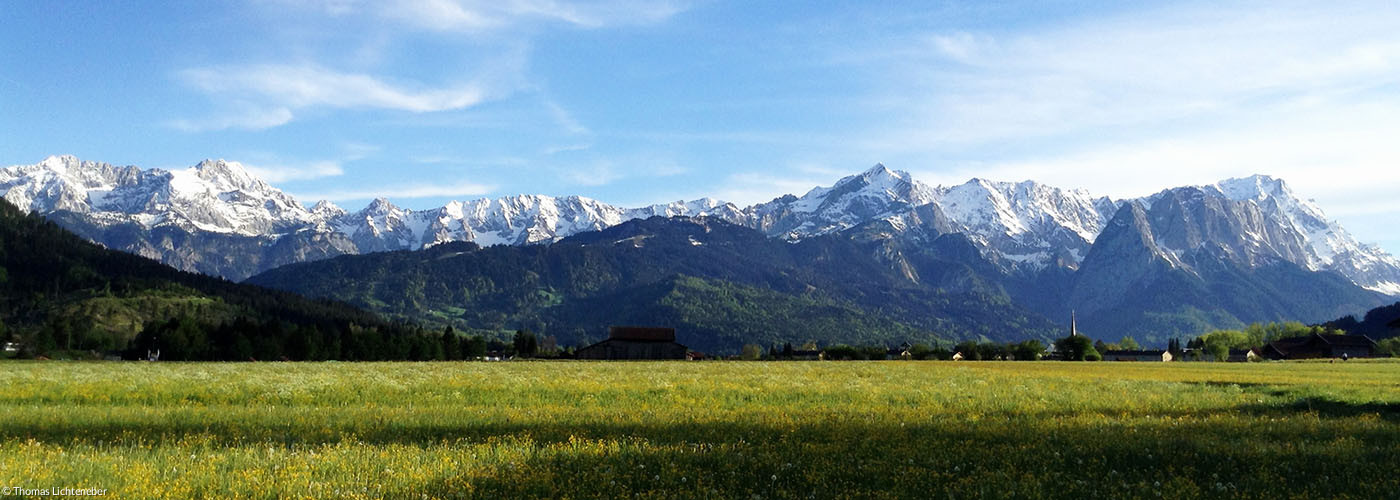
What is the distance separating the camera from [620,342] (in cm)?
19912

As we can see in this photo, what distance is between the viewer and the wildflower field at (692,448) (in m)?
13.5

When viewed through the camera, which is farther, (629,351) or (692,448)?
(629,351)

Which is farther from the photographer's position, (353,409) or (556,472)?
(353,409)

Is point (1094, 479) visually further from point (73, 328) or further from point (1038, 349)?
point (73, 328)

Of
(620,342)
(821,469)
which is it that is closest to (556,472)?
(821,469)

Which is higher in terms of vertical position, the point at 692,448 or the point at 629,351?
the point at 692,448

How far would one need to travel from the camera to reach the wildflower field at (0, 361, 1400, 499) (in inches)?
532

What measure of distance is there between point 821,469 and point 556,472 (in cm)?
450

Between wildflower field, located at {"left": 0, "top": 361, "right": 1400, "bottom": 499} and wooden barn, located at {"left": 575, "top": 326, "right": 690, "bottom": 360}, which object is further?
wooden barn, located at {"left": 575, "top": 326, "right": 690, "bottom": 360}

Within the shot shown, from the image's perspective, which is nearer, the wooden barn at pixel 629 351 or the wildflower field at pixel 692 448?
the wildflower field at pixel 692 448

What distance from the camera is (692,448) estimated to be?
57.6 feet

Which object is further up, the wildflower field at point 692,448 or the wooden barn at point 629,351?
the wildflower field at point 692,448

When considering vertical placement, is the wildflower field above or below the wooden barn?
above

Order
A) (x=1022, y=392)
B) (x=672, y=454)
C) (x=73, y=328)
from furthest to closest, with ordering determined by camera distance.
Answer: (x=73, y=328), (x=1022, y=392), (x=672, y=454)
